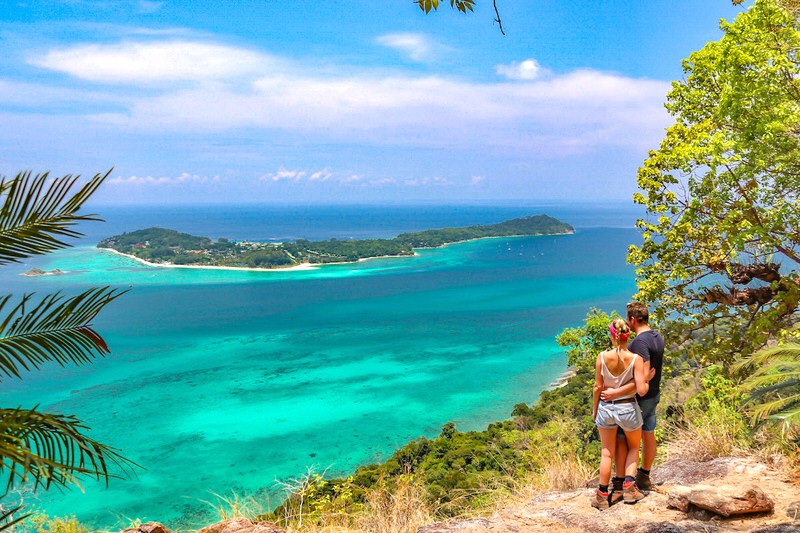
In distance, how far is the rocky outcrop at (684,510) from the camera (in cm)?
331

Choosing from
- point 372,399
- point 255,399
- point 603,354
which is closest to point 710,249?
point 603,354

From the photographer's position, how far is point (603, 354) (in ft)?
12.1

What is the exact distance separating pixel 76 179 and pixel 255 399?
29.6 m

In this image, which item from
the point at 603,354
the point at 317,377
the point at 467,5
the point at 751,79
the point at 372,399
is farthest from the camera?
the point at 317,377

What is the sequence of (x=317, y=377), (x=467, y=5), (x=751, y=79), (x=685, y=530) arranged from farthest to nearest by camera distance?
(x=317, y=377) → (x=751, y=79) → (x=685, y=530) → (x=467, y=5)

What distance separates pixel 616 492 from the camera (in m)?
3.73

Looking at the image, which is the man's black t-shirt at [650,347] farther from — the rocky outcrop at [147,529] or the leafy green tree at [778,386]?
the rocky outcrop at [147,529]

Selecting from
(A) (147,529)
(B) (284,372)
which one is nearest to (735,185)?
(A) (147,529)

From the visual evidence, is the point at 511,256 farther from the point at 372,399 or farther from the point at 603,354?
the point at 603,354

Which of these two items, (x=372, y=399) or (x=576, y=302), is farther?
(x=576, y=302)

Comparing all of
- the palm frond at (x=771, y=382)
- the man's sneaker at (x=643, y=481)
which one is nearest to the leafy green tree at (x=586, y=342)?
the palm frond at (x=771, y=382)

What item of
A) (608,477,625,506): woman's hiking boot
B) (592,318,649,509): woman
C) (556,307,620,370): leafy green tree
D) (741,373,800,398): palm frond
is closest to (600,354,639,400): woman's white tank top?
(592,318,649,509): woman

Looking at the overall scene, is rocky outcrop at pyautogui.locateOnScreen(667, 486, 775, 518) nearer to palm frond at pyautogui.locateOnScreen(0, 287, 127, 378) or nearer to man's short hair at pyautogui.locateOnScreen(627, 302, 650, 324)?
man's short hair at pyautogui.locateOnScreen(627, 302, 650, 324)

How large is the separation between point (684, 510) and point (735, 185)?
588cm
